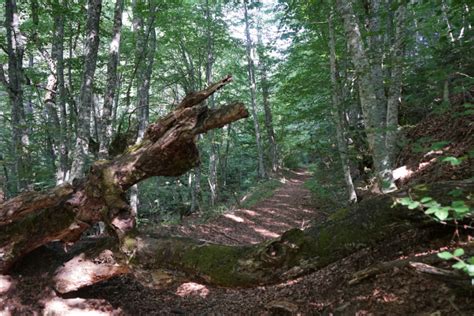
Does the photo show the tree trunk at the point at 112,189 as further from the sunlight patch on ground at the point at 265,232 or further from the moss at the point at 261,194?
the moss at the point at 261,194

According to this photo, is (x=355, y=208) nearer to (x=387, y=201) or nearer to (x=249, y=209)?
(x=387, y=201)

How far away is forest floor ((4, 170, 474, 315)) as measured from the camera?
10.4ft

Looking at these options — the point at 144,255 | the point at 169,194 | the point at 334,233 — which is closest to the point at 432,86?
the point at 334,233

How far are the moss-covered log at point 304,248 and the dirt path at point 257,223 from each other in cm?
589

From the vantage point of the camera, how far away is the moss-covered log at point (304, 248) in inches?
143

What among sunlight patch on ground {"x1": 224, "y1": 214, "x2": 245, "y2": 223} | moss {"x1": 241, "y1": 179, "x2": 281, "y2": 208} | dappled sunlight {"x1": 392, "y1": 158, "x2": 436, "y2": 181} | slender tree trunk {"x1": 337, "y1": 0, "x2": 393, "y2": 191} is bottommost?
sunlight patch on ground {"x1": 224, "y1": 214, "x2": 245, "y2": 223}

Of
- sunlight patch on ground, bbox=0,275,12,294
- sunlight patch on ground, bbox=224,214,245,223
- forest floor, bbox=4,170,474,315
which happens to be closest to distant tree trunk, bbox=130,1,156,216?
sunlight patch on ground, bbox=224,214,245,223

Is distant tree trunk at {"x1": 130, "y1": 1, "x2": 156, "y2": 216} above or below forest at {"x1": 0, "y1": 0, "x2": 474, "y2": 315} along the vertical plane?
above

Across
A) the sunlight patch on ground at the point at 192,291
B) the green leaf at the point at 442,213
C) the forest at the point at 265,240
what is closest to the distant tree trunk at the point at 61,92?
the forest at the point at 265,240

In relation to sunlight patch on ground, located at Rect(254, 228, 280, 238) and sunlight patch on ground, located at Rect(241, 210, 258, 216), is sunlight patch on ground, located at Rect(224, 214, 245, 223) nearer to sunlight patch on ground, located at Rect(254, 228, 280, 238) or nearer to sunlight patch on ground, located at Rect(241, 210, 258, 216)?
sunlight patch on ground, located at Rect(241, 210, 258, 216)

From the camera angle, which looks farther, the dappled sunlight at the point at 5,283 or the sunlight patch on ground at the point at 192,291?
the sunlight patch on ground at the point at 192,291

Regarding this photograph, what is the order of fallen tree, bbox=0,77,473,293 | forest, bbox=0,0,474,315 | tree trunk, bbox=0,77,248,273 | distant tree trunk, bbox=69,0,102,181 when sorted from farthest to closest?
distant tree trunk, bbox=69,0,102,181 < tree trunk, bbox=0,77,248,273 < fallen tree, bbox=0,77,473,293 < forest, bbox=0,0,474,315

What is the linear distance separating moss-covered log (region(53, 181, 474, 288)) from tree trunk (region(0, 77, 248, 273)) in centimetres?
128

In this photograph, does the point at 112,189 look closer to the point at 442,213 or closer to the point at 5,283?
the point at 5,283
